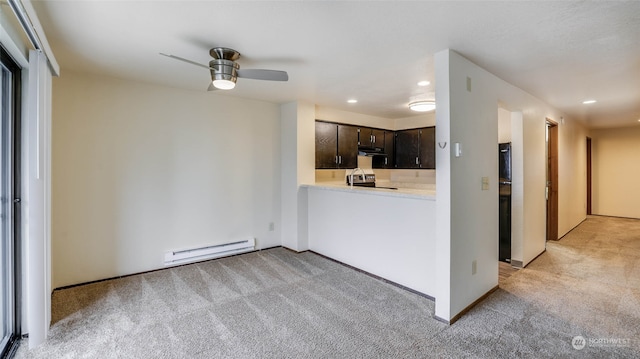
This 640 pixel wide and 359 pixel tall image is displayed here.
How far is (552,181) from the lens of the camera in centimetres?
500

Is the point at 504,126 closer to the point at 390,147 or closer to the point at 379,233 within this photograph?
the point at 390,147

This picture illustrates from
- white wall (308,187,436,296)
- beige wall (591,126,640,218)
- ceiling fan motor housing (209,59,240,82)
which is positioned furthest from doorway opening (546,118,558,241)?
ceiling fan motor housing (209,59,240,82)

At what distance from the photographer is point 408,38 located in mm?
2230

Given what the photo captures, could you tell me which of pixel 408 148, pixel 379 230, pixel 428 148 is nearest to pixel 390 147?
pixel 408 148

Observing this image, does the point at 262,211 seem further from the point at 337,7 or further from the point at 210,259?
the point at 337,7

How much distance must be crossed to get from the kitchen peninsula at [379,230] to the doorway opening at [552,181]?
3054 mm

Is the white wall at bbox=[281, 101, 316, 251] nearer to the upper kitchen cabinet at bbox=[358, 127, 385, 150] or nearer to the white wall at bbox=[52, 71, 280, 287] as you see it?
the white wall at bbox=[52, 71, 280, 287]

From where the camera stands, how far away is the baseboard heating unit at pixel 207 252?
3727mm

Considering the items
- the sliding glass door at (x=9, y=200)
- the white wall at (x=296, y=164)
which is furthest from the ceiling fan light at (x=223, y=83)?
the white wall at (x=296, y=164)

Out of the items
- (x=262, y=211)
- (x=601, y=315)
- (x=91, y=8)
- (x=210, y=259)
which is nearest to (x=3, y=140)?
(x=91, y=8)

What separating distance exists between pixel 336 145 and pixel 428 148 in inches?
67.2

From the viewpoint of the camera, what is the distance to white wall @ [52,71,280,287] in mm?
3117

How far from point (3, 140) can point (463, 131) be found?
3.54m

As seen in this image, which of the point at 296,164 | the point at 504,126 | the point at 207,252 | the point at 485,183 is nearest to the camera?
the point at 485,183
